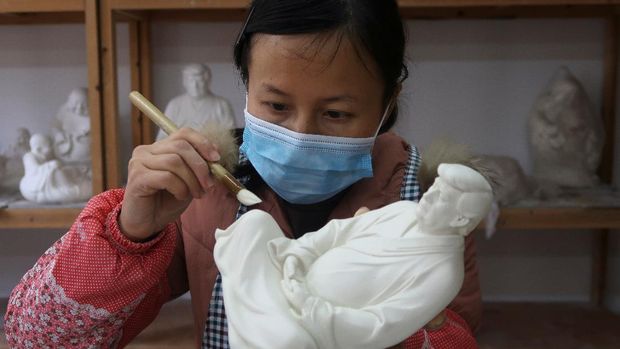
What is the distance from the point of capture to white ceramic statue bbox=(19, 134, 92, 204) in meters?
1.92

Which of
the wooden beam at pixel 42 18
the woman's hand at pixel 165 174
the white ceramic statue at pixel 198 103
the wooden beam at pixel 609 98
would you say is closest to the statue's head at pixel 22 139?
the wooden beam at pixel 42 18

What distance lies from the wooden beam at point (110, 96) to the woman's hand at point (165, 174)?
96 cm

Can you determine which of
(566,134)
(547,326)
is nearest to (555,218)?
(566,134)

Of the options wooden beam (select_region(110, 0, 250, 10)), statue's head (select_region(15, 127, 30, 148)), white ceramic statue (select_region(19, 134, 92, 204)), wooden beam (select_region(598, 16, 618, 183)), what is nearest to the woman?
wooden beam (select_region(110, 0, 250, 10))

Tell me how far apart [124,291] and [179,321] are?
4.30 ft

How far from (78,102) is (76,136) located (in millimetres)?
111

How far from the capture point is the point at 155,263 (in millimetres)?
935

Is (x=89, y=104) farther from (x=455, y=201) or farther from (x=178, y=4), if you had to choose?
(x=455, y=201)

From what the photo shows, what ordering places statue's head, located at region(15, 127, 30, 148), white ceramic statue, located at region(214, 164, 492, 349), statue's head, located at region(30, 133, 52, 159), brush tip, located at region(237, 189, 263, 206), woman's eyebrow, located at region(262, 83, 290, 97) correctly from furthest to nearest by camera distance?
statue's head, located at region(15, 127, 30, 148)
statue's head, located at region(30, 133, 52, 159)
woman's eyebrow, located at region(262, 83, 290, 97)
brush tip, located at region(237, 189, 263, 206)
white ceramic statue, located at region(214, 164, 492, 349)

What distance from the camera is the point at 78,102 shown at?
2.12 metres

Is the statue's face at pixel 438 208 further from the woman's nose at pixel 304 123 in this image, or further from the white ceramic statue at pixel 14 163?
the white ceramic statue at pixel 14 163

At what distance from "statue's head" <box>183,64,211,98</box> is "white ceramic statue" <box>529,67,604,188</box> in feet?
3.53

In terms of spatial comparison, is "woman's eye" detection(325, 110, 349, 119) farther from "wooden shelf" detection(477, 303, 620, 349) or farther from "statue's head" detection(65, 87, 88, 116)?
"statue's head" detection(65, 87, 88, 116)

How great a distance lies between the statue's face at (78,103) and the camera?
2.12 meters
